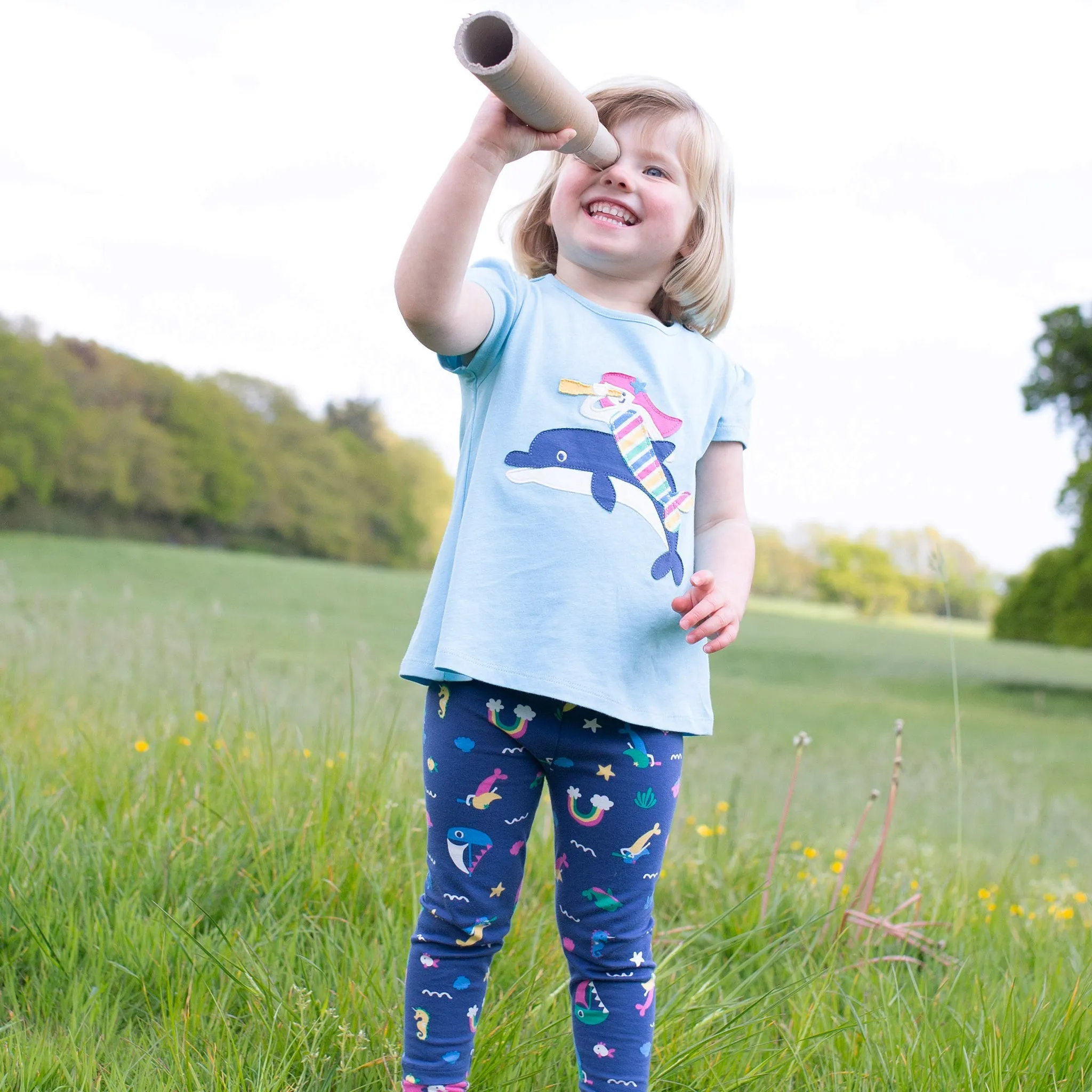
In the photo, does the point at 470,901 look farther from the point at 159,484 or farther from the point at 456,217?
the point at 159,484

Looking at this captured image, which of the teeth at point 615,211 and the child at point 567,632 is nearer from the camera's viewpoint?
the child at point 567,632

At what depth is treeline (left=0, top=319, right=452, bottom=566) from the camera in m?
28.2

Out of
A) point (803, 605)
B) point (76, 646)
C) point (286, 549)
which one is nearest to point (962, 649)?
point (803, 605)

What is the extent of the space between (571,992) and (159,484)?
3193 centimetres

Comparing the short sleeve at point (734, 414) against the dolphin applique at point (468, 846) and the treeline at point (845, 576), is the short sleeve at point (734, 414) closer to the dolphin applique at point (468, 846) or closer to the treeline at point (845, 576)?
the dolphin applique at point (468, 846)

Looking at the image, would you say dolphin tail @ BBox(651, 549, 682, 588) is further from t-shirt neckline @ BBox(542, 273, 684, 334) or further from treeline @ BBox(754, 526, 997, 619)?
treeline @ BBox(754, 526, 997, 619)

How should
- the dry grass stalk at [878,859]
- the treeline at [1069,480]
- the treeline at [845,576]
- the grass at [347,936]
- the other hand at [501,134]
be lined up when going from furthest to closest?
the treeline at [845,576] < the treeline at [1069,480] < the dry grass stalk at [878,859] < the grass at [347,936] < the other hand at [501,134]

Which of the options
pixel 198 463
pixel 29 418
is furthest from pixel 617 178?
pixel 198 463

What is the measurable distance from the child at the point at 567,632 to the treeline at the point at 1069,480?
51.5 feet

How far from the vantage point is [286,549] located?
37812mm

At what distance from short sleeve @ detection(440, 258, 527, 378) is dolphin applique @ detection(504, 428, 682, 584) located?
0.16m

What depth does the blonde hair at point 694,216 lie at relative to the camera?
71.1 inches

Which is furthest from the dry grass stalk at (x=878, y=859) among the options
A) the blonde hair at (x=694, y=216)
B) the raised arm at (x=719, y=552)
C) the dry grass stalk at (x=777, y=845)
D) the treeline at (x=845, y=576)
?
the treeline at (x=845, y=576)

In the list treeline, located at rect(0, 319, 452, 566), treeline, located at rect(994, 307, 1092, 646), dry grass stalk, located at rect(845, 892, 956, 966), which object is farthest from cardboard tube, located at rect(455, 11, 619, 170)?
treeline, located at rect(0, 319, 452, 566)
